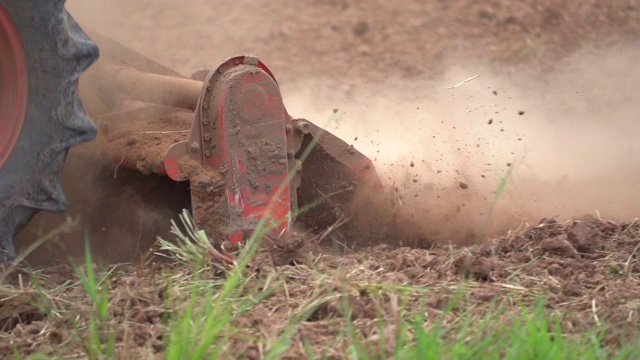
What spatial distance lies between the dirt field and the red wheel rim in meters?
0.45

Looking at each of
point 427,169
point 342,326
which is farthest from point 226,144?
point 427,169

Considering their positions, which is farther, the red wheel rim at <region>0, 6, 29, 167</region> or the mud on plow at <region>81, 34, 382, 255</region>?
the mud on plow at <region>81, 34, 382, 255</region>

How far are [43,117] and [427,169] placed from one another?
2.30 metres

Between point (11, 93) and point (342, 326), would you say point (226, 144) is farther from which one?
point (342, 326)

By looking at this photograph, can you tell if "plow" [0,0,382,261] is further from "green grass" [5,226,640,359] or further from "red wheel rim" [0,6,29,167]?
"green grass" [5,226,640,359]

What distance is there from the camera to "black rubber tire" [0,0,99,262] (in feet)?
11.3

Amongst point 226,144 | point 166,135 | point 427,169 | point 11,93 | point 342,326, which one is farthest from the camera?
point 427,169

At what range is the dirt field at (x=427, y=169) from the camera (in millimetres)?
3027

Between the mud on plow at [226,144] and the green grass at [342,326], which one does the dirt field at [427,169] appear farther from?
the mud on plow at [226,144]

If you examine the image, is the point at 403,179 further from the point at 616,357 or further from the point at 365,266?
the point at 616,357

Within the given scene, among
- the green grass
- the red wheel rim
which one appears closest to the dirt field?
the green grass

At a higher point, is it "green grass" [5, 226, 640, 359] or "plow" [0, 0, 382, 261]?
"plow" [0, 0, 382, 261]

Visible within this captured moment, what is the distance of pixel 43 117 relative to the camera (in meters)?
3.49

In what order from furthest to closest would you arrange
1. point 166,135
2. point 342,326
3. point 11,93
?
point 166,135 < point 11,93 < point 342,326
